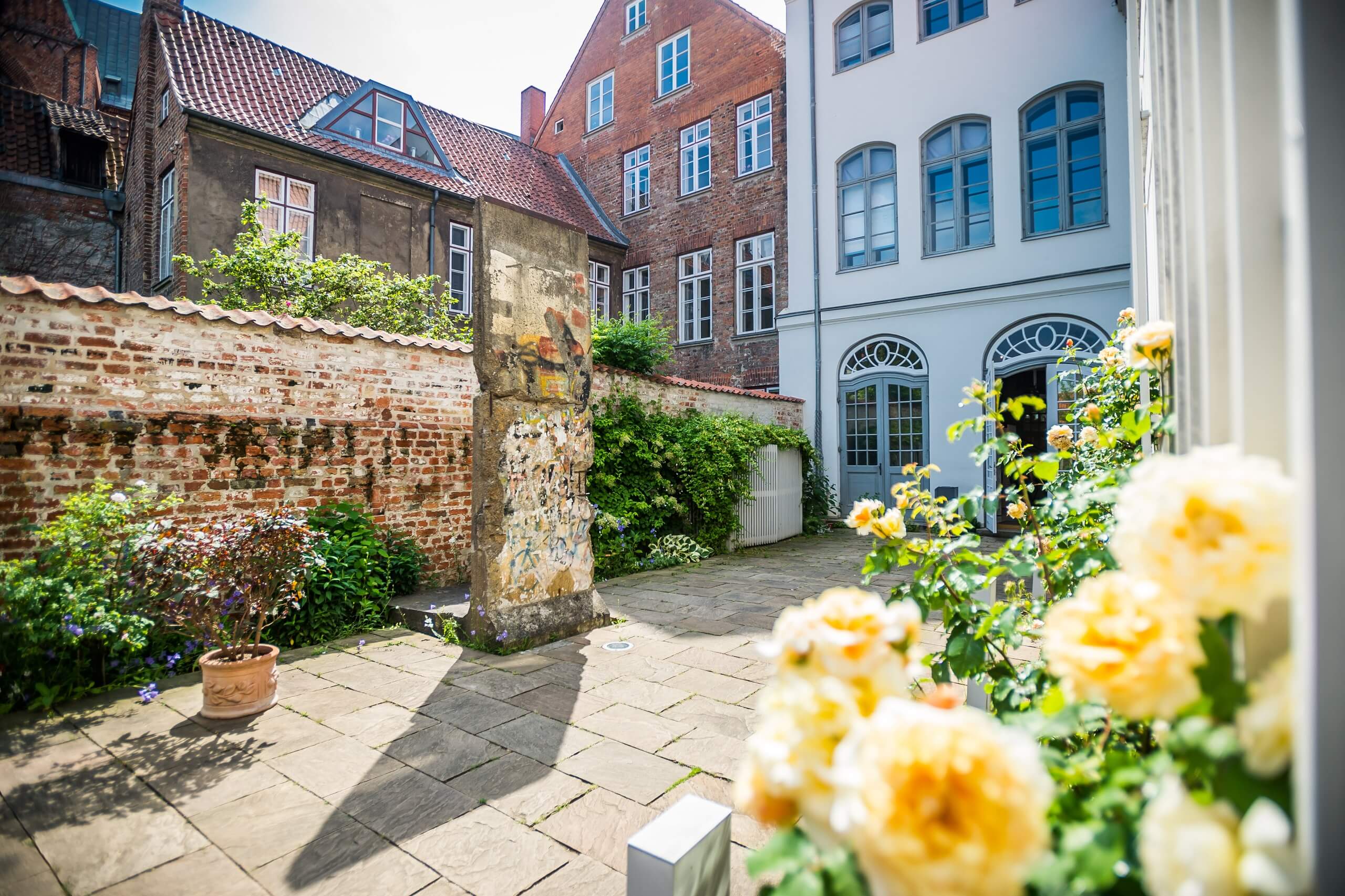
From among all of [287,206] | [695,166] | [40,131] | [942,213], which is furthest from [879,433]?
[40,131]

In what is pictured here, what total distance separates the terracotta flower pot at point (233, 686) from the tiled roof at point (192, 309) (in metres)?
2.58

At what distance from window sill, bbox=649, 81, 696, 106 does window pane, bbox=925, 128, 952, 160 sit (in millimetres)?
6350

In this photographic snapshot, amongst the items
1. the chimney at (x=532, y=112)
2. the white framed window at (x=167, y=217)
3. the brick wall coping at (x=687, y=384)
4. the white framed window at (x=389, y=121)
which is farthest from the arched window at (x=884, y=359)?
the chimney at (x=532, y=112)

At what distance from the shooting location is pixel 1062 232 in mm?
10109

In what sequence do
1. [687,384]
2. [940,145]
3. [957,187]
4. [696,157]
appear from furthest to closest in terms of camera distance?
1. [696,157]
2. [940,145]
3. [957,187]
4. [687,384]

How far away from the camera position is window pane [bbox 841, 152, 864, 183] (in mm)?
12185

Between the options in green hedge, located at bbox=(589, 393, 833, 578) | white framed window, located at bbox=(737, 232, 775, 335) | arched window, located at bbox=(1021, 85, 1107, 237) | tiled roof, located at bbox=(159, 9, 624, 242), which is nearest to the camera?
green hedge, located at bbox=(589, 393, 833, 578)

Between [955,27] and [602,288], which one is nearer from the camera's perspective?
[955,27]

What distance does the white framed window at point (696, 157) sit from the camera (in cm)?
1506

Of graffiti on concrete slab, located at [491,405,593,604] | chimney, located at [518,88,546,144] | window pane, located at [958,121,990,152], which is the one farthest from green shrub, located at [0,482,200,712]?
chimney, located at [518,88,546,144]

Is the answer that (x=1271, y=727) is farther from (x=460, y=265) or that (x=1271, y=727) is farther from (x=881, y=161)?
(x=460, y=265)

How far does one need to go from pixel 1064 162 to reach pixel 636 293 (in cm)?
944

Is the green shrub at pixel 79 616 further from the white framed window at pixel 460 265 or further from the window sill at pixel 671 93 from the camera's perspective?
the window sill at pixel 671 93

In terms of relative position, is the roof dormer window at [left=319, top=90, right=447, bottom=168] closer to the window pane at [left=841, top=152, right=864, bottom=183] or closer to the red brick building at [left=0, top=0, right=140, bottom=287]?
the red brick building at [left=0, top=0, right=140, bottom=287]
